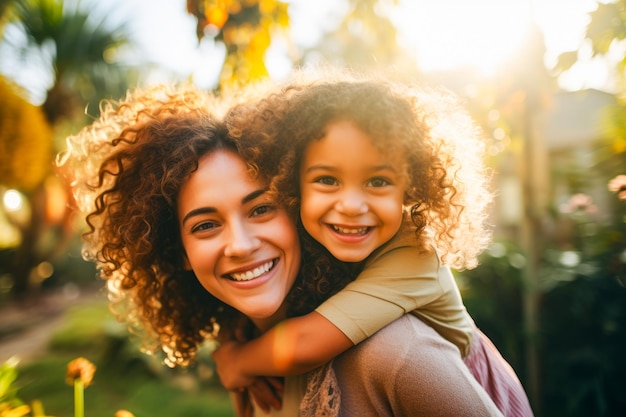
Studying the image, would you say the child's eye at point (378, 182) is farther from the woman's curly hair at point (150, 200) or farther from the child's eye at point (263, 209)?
the woman's curly hair at point (150, 200)

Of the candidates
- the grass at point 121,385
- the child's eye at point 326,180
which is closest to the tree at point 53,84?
the grass at point 121,385

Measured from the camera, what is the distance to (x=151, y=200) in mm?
1837

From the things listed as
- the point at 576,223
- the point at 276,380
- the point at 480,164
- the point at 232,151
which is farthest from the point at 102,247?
the point at 576,223

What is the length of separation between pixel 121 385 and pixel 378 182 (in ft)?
20.0

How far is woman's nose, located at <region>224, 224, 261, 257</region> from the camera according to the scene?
5.46 feet

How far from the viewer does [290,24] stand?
3.11m

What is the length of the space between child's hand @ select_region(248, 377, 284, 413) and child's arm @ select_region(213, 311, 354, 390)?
0.12ft

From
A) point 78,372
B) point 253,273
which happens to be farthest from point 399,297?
point 78,372

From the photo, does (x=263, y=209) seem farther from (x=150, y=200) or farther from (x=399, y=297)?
(x=399, y=297)

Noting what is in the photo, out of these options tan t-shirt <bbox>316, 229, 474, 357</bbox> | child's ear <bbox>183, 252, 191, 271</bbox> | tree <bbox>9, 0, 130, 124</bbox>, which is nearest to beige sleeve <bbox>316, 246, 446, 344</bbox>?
tan t-shirt <bbox>316, 229, 474, 357</bbox>

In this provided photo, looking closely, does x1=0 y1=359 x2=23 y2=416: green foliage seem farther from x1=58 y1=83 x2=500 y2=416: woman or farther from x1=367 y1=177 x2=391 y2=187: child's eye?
x1=367 y1=177 x2=391 y2=187: child's eye

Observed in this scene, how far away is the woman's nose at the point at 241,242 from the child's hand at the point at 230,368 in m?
0.47

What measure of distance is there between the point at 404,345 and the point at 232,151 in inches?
33.7

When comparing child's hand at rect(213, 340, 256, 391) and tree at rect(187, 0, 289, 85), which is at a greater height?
tree at rect(187, 0, 289, 85)
